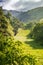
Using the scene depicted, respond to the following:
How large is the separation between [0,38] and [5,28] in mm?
58748

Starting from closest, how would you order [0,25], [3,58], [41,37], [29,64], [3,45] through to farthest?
1. [3,58]
2. [3,45]
3. [29,64]
4. [0,25]
5. [41,37]

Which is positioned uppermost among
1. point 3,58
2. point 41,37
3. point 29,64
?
point 3,58

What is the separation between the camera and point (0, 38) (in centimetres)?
4022

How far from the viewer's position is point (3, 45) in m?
38.6

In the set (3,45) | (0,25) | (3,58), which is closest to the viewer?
(3,58)

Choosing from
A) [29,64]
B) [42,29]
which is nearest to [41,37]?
[42,29]

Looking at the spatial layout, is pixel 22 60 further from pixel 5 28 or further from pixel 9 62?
pixel 5 28

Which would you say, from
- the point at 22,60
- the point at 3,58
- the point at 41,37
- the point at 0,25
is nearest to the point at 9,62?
the point at 3,58

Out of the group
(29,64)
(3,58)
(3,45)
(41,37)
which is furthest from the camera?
(41,37)

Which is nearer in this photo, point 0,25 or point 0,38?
point 0,38

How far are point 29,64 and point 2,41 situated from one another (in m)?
6.59

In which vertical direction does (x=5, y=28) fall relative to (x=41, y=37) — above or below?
above

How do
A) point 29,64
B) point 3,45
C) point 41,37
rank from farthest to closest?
point 41,37, point 29,64, point 3,45

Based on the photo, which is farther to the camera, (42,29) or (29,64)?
(42,29)
